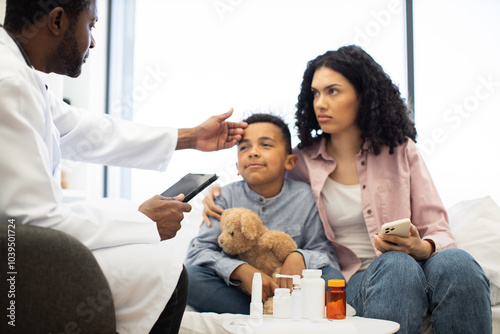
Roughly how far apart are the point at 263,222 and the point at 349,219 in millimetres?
350

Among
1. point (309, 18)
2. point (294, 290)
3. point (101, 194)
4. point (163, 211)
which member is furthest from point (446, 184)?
point (101, 194)

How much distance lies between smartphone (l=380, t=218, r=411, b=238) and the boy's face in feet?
1.94

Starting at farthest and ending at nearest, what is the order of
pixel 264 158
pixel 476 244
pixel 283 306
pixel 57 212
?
1. pixel 264 158
2. pixel 476 244
3. pixel 283 306
4. pixel 57 212

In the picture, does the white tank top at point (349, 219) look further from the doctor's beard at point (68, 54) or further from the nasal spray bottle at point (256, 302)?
the doctor's beard at point (68, 54)

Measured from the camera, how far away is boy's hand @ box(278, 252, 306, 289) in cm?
167

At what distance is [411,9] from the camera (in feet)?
9.54

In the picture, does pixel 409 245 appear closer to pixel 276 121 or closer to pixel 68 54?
pixel 276 121

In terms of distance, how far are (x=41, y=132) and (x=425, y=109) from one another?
2.41 metres

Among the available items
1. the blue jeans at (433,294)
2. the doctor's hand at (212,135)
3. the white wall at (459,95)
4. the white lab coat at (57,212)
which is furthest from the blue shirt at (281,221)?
the white wall at (459,95)

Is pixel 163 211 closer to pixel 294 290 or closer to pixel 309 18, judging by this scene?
pixel 294 290

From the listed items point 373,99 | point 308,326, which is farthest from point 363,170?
point 308,326

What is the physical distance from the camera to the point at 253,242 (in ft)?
5.74

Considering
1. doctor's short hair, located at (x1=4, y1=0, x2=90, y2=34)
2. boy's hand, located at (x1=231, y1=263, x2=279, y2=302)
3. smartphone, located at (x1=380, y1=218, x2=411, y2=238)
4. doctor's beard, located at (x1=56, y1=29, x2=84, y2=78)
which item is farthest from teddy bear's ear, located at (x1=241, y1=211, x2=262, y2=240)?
doctor's short hair, located at (x1=4, y1=0, x2=90, y2=34)

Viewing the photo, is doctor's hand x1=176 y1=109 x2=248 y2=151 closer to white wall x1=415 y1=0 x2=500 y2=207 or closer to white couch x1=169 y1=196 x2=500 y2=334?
white couch x1=169 y1=196 x2=500 y2=334
